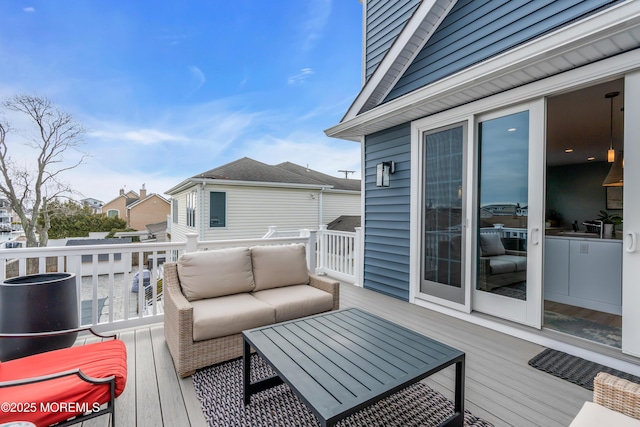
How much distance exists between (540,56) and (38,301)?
177 inches

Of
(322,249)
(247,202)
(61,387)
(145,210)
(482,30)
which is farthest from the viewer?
(145,210)

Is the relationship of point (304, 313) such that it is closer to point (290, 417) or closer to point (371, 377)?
point (290, 417)

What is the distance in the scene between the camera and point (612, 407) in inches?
50.1

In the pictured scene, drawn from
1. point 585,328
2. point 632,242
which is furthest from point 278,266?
point 585,328

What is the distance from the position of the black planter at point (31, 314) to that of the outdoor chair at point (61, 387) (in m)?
0.51

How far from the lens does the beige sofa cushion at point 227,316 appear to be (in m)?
2.38

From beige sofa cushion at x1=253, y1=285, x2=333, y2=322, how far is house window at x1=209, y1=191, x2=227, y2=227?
7.55 meters

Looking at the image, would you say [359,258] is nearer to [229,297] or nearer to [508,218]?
[508,218]

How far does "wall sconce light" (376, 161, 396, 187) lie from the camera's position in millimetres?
4621

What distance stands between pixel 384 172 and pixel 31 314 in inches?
168

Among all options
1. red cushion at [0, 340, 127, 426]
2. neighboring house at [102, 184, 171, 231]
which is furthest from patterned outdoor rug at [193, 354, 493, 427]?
neighboring house at [102, 184, 171, 231]

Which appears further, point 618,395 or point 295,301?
point 295,301

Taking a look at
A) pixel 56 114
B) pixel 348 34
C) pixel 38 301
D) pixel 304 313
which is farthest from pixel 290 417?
pixel 56 114

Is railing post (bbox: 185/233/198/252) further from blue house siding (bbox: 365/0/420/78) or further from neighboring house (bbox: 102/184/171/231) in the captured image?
neighboring house (bbox: 102/184/171/231)
